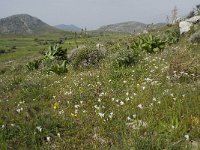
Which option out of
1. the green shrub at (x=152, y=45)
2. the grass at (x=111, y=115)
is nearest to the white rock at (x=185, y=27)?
the green shrub at (x=152, y=45)

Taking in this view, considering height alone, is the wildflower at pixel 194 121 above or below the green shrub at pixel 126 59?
below

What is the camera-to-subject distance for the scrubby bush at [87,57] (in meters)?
15.3

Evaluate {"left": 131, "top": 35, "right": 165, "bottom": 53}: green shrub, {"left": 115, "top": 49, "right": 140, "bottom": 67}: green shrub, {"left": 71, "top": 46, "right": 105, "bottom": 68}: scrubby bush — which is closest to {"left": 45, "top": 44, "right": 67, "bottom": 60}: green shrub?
{"left": 71, "top": 46, "right": 105, "bottom": 68}: scrubby bush

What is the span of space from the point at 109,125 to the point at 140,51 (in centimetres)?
868

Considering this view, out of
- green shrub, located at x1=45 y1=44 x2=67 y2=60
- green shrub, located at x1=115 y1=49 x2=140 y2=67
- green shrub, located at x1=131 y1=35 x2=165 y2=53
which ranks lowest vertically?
green shrub, located at x1=45 y1=44 x2=67 y2=60

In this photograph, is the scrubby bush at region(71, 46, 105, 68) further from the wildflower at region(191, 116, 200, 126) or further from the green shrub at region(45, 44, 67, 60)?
the wildflower at region(191, 116, 200, 126)

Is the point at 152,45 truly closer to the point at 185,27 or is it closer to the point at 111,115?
the point at 185,27

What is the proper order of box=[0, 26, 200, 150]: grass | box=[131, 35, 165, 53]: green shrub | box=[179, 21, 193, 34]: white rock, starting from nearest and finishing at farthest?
box=[0, 26, 200, 150]: grass, box=[131, 35, 165, 53]: green shrub, box=[179, 21, 193, 34]: white rock

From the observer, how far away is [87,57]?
15594 mm

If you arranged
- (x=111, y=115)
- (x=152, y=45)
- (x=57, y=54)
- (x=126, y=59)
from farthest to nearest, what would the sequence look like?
1. (x=57, y=54)
2. (x=152, y=45)
3. (x=126, y=59)
4. (x=111, y=115)

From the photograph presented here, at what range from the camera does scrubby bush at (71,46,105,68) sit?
1533 centimetres

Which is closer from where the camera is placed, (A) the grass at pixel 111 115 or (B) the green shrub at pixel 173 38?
(A) the grass at pixel 111 115

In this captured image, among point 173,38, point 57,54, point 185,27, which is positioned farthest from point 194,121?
point 57,54

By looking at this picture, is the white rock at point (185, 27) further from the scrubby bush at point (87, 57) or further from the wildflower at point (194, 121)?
the wildflower at point (194, 121)
